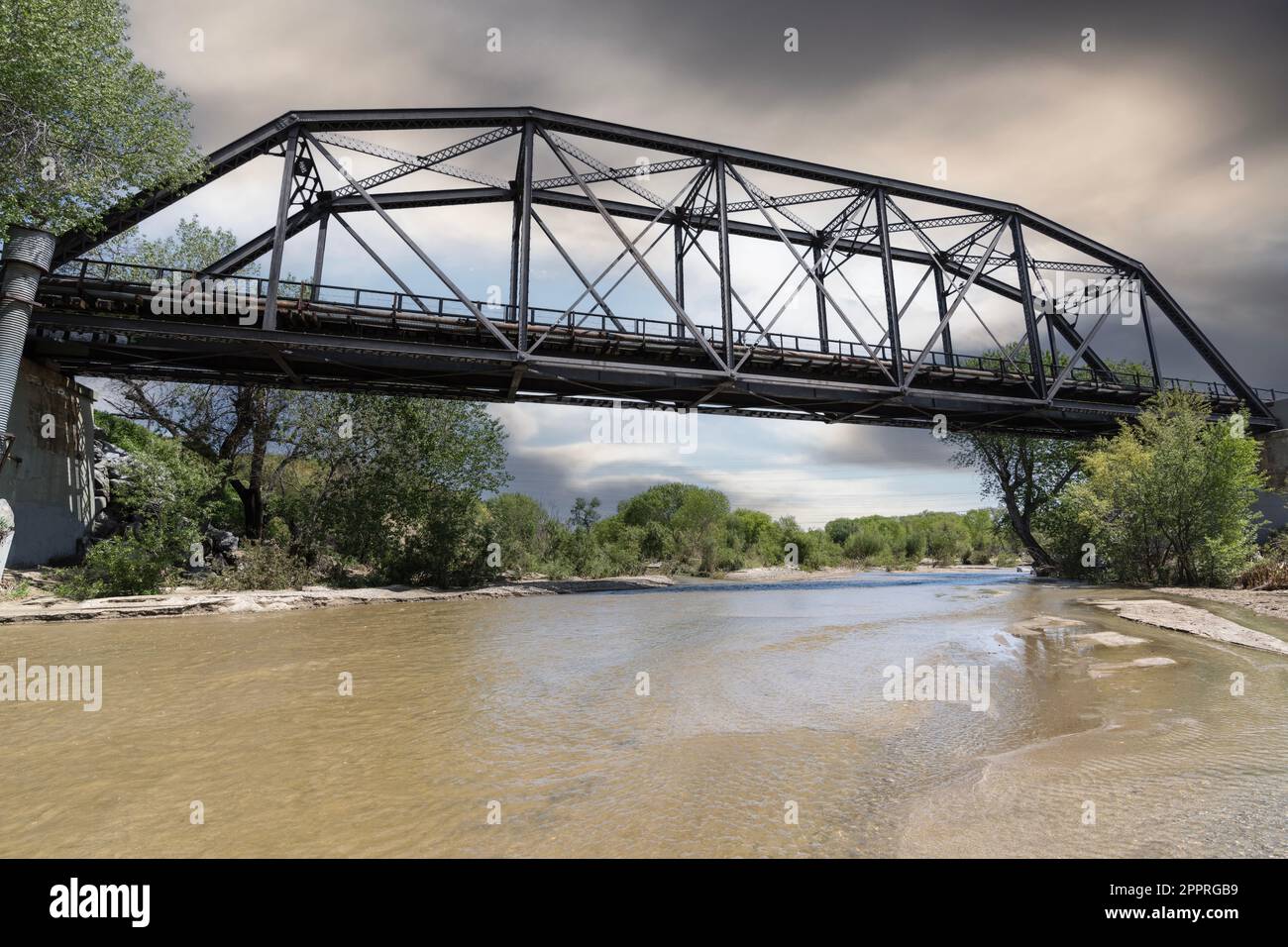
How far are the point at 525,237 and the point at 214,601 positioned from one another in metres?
16.4

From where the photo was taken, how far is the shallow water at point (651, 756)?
3.55 metres

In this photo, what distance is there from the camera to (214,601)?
→ 56.6 ft

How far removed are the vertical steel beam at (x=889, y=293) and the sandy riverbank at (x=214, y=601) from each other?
768 inches

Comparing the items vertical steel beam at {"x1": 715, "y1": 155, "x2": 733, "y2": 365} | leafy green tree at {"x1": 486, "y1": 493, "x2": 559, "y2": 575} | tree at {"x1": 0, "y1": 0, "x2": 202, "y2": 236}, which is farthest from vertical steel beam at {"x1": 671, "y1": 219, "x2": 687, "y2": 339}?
tree at {"x1": 0, "y1": 0, "x2": 202, "y2": 236}

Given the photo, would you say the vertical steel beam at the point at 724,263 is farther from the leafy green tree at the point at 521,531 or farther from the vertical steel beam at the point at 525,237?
the leafy green tree at the point at 521,531

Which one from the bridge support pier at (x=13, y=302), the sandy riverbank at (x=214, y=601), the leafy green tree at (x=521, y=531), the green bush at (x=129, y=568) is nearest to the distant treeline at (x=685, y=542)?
the leafy green tree at (x=521, y=531)

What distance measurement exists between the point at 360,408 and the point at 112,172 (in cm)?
1159

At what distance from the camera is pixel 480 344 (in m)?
23.4

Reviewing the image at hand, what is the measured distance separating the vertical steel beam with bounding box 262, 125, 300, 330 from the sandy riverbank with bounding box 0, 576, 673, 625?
341 inches

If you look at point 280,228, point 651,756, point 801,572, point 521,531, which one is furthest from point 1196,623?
point 801,572

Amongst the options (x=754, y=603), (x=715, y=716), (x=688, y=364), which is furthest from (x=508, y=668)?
(x=688, y=364)

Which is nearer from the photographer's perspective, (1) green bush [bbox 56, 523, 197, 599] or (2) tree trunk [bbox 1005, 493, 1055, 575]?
(1) green bush [bbox 56, 523, 197, 599]

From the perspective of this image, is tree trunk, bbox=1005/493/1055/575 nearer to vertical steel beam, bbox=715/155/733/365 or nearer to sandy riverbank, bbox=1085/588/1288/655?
sandy riverbank, bbox=1085/588/1288/655

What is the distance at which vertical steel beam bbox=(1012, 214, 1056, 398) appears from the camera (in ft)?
107
